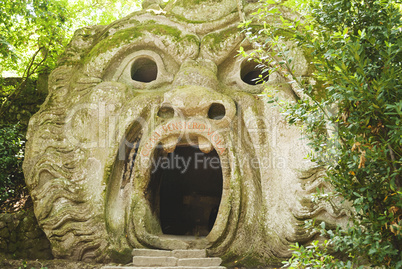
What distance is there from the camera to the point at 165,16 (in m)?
6.40

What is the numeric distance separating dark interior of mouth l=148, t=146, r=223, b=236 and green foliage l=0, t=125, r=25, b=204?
2.65 m

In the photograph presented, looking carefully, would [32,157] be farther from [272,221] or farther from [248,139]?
[272,221]

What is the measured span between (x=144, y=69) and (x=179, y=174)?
2555mm

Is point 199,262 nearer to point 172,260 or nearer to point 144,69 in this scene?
point 172,260

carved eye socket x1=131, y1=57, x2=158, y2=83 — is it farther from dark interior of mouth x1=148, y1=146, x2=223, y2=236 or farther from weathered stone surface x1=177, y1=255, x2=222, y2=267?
weathered stone surface x1=177, y1=255, x2=222, y2=267

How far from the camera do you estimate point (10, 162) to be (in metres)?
6.50

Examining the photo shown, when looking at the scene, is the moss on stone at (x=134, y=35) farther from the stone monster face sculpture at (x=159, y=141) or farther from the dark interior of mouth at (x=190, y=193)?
the dark interior of mouth at (x=190, y=193)

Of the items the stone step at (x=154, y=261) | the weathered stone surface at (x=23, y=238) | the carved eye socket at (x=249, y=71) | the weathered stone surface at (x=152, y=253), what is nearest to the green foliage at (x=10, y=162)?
the weathered stone surface at (x=23, y=238)

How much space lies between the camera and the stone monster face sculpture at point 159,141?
510 centimetres

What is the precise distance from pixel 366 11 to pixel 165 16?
14.0 ft

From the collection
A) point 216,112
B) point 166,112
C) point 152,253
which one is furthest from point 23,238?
point 216,112

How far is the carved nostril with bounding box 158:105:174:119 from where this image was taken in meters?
5.78

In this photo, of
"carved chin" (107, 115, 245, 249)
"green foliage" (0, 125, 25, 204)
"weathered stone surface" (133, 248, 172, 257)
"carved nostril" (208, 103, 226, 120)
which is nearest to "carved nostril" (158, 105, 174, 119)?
"carved chin" (107, 115, 245, 249)

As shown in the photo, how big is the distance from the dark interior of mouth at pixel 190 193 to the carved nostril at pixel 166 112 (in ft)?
5.41
